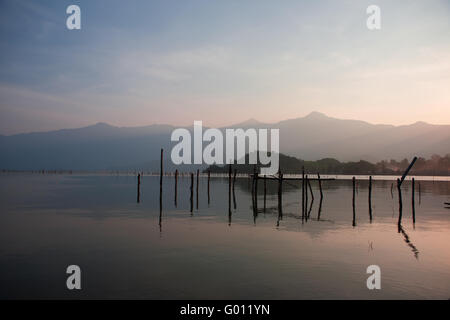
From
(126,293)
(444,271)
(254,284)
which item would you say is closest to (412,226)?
(444,271)

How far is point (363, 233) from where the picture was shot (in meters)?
24.9

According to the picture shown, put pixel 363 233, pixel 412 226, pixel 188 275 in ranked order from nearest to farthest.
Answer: pixel 188 275
pixel 363 233
pixel 412 226

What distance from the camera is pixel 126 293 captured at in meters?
12.3

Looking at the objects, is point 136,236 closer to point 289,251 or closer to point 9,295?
point 289,251

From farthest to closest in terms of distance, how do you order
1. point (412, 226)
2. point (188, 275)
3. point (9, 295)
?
point (412, 226) < point (188, 275) < point (9, 295)

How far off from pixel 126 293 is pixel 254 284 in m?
4.49
